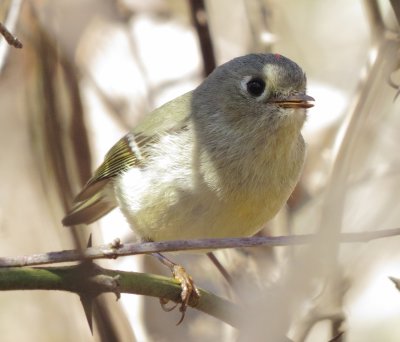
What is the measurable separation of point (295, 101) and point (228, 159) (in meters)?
0.24

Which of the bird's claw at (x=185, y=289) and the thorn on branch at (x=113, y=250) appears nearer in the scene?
the thorn on branch at (x=113, y=250)

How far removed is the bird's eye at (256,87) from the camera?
84.7 inches

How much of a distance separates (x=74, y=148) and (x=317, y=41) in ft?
6.15

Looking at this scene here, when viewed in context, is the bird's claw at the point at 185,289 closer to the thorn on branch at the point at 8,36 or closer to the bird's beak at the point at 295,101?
the bird's beak at the point at 295,101

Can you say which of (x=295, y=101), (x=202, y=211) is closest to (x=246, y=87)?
(x=295, y=101)

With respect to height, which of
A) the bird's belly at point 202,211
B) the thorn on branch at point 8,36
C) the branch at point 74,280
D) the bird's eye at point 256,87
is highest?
the bird's eye at point 256,87

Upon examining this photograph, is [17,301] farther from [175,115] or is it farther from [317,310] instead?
[317,310]

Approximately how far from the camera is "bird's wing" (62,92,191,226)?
2336mm

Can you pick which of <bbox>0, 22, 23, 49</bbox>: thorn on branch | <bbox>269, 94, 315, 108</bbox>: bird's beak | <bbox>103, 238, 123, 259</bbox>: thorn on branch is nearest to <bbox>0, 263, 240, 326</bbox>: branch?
<bbox>103, 238, 123, 259</bbox>: thorn on branch

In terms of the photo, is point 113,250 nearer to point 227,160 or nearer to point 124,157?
point 227,160

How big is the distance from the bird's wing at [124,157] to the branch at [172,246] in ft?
3.95

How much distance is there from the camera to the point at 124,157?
2447mm

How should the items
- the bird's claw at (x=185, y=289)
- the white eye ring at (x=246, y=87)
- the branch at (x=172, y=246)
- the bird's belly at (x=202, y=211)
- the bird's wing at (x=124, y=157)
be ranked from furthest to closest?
the bird's wing at (x=124, y=157), the white eye ring at (x=246, y=87), the bird's belly at (x=202, y=211), the bird's claw at (x=185, y=289), the branch at (x=172, y=246)

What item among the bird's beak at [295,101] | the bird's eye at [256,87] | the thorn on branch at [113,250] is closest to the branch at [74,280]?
the thorn on branch at [113,250]
